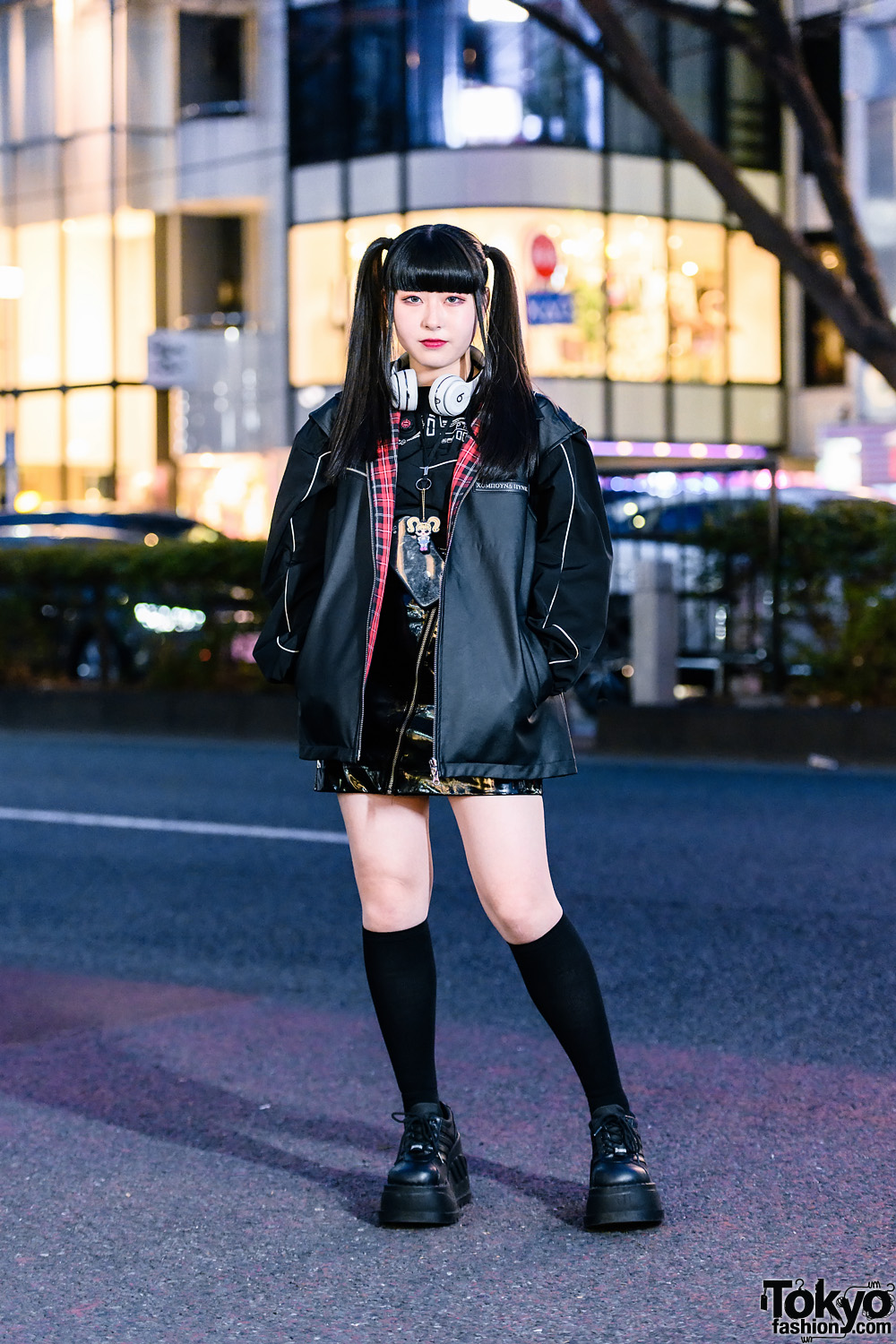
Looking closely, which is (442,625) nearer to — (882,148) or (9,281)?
(882,148)

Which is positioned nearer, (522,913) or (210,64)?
(522,913)

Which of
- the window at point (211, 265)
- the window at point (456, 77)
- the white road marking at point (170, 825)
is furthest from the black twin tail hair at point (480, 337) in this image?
the window at point (211, 265)

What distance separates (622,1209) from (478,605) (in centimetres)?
115

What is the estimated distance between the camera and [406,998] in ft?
12.4

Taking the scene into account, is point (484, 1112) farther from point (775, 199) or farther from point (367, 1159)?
point (775, 199)

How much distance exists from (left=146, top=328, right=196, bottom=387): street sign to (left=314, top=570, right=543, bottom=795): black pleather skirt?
29.5 m

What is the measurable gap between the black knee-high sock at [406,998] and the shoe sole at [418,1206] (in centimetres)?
19

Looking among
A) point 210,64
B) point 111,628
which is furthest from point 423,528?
point 210,64

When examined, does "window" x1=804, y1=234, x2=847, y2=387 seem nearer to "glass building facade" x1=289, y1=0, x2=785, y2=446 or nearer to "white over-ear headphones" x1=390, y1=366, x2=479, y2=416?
"glass building facade" x1=289, y1=0, x2=785, y2=446

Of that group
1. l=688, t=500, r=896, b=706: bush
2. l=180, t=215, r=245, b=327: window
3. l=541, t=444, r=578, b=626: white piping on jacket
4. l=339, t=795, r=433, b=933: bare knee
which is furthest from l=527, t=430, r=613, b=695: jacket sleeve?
l=180, t=215, r=245, b=327: window

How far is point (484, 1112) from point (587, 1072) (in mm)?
918

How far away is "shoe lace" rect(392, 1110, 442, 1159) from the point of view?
370 cm

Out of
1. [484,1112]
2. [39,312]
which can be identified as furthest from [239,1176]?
[39,312]

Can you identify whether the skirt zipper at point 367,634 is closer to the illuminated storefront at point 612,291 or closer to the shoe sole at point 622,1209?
the shoe sole at point 622,1209
